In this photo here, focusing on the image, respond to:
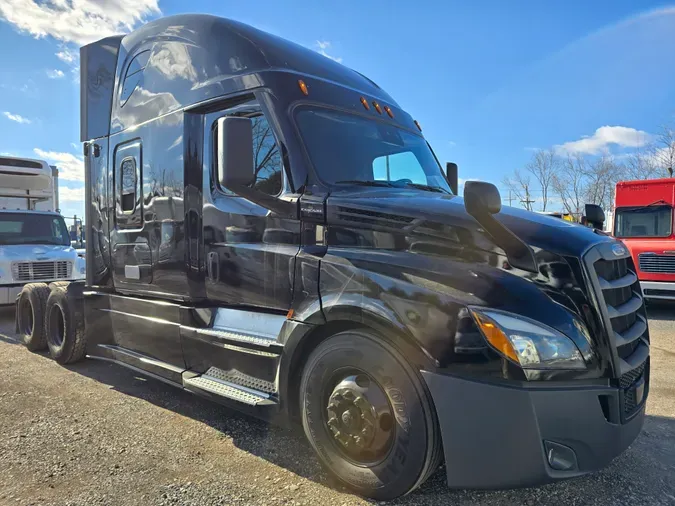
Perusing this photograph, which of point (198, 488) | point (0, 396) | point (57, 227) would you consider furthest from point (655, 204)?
point (57, 227)

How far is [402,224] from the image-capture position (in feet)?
9.66

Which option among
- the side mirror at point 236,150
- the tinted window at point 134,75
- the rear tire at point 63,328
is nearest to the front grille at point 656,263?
the side mirror at point 236,150

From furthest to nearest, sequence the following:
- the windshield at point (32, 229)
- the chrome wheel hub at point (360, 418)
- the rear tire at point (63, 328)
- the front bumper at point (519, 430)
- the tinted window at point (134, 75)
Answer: the windshield at point (32, 229) → the rear tire at point (63, 328) → the tinted window at point (134, 75) → the chrome wheel hub at point (360, 418) → the front bumper at point (519, 430)

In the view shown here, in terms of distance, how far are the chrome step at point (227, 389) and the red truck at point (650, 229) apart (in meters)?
9.54

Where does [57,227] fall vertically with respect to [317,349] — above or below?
above

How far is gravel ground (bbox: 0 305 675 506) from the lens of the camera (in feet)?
9.82

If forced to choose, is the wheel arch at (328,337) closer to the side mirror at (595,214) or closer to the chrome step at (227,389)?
the chrome step at (227,389)

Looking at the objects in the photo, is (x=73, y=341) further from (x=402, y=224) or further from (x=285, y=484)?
(x=402, y=224)

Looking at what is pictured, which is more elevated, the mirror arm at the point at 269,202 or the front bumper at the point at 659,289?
the mirror arm at the point at 269,202

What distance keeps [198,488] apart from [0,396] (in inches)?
117

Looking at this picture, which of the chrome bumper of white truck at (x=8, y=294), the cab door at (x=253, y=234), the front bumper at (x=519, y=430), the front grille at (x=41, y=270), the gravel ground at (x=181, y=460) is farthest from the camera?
the front grille at (x=41, y=270)

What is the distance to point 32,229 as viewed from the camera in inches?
398

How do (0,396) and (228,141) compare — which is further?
(0,396)

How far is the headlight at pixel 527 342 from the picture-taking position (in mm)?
2445
